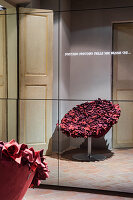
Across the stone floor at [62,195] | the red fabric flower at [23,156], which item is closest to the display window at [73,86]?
the stone floor at [62,195]

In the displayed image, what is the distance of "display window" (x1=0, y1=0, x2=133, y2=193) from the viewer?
11.4ft

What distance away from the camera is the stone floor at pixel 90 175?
3.46 m

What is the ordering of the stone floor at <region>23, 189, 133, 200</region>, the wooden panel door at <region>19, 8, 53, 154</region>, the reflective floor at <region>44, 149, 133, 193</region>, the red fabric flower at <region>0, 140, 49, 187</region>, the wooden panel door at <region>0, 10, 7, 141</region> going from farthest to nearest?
the wooden panel door at <region>0, 10, 7, 141</region>, the wooden panel door at <region>19, 8, 53, 154</region>, the reflective floor at <region>44, 149, 133, 193</region>, the stone floor at <region>23, 189, 133, 200</region>, the red fabric flower at <region>0, 140, 49, 187</region>

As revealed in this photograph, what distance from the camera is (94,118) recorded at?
351 centimetres

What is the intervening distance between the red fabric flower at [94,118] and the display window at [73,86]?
12 millimetres

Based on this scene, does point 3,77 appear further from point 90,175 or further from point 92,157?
point 90,175

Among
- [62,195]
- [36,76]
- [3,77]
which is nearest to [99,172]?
[62,195]

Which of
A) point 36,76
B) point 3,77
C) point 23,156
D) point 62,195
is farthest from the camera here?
point 3,77

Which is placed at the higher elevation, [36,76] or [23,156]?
[36,76]

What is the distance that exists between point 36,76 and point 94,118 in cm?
90

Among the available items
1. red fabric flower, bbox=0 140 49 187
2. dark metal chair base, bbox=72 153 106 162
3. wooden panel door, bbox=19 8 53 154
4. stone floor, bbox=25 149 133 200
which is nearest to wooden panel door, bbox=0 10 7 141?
wooden panel door, bbox=19 8 53 154

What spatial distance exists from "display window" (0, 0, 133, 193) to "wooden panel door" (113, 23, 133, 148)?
1cm

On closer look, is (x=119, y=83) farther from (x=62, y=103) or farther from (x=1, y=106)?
(x=1, y=106)

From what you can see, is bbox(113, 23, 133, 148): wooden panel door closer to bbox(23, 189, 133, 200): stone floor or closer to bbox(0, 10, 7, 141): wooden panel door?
bbox(23, 189, 133, 200): stone floor
